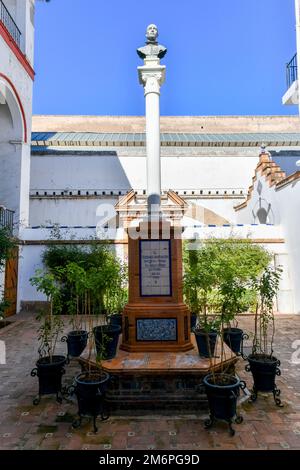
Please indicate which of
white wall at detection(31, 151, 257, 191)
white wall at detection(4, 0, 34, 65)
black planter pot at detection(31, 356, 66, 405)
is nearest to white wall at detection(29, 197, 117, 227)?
white wall at detection(31, 151, 257, 191)

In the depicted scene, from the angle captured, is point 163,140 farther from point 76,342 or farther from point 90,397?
point 90,397

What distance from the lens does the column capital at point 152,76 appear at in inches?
250

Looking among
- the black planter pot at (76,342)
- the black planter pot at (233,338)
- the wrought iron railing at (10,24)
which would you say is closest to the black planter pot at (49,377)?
the black planter pot at (76,342)

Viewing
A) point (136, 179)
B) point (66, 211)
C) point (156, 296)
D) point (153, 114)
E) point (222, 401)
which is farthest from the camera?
point (136, 179)

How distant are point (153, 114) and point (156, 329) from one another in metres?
4.45

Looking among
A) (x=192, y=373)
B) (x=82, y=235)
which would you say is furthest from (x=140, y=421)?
(x=82, y=235)

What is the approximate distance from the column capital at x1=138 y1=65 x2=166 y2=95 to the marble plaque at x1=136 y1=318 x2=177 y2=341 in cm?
463

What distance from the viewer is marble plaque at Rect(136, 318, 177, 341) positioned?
482cm

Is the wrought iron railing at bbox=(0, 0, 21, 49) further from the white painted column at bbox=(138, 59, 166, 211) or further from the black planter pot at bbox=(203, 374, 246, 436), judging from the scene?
the black planter pot at bbox=(203, 374, 246, 436)

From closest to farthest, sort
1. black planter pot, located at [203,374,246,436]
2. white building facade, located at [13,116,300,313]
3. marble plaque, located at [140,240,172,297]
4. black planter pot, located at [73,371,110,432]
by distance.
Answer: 1. black planter pot, located at [203,374,246,436]
2. black planter pot, located at [73,371,110,432]
3. marble plaque, located at [140,240,172,297]
4. white building facade, located at [13,116,300,313]

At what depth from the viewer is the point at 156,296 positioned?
496 cm

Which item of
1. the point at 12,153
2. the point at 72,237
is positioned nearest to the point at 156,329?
the point at 72,237

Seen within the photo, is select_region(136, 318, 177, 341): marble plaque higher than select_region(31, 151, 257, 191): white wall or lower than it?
lower

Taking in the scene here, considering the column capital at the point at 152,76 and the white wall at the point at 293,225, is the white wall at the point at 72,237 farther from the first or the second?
the column capital at the point at 152,76
